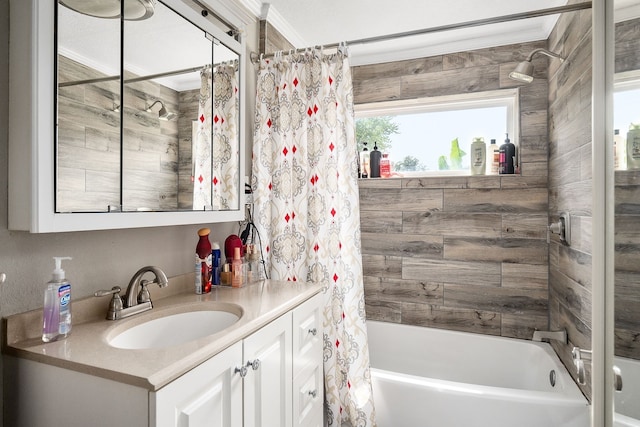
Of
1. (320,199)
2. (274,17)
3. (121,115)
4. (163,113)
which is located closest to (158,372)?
(121,115)

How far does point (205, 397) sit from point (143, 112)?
0.99 m

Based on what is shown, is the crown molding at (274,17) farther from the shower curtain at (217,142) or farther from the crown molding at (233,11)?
the shower curtain at (217,142)

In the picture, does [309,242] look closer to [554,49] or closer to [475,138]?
[475,138]

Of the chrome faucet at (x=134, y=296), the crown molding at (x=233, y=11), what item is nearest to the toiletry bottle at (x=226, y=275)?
the chrome faucet at (x=134, y=296)

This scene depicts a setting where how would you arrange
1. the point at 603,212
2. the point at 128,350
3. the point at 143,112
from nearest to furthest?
the point at 128,350
the point at 603,212
the point at 143,112

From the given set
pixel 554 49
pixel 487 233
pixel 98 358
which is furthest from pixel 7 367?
pixel 554 49

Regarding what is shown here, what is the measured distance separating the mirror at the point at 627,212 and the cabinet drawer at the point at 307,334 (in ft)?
3.38

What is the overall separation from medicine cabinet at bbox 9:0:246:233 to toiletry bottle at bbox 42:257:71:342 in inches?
5.8

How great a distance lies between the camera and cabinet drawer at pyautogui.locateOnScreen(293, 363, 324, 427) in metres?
1.38

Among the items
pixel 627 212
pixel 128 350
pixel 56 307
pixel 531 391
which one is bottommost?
pixel 531 391

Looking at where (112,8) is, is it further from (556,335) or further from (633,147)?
(556,335)

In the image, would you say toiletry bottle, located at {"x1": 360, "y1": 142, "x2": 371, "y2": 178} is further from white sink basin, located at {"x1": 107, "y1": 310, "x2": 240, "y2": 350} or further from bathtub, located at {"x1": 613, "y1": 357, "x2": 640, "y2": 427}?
bathtub, located at {"x1": 613, "y1": 357, "x2": 640, "y2": 427}

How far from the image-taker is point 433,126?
104 inches

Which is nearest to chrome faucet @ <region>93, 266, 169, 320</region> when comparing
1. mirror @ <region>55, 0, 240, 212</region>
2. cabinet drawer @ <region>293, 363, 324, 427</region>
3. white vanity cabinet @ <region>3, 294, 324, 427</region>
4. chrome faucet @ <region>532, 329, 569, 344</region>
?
white vanity cabinet @ <region>3, 294, 324, 427</region>
